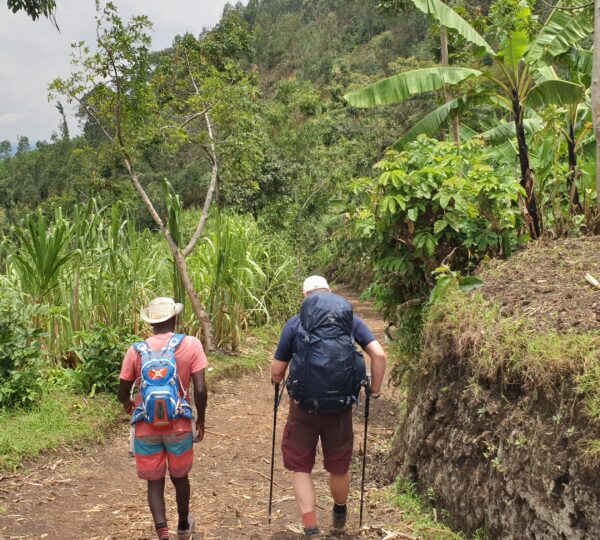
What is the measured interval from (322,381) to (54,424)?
11.2 ft

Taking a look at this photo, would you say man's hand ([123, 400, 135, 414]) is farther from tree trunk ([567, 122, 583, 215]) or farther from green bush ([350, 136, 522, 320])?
tree trunk ([567, 122, 583, 215])

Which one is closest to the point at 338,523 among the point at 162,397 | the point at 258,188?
the point at 162,397

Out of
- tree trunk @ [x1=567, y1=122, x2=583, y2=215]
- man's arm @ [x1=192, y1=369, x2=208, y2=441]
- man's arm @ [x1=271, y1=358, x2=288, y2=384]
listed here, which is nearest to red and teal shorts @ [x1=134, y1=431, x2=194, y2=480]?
man's arm @ [x1=192, y1=369, x2=208, y2=441]

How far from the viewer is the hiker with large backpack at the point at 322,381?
12.4 ft

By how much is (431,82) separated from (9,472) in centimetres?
729

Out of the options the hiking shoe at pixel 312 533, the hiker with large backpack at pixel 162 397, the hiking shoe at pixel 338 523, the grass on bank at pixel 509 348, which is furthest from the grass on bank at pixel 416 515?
the hiker with large backpack at pixel 162 397

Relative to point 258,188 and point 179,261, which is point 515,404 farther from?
point 258,188

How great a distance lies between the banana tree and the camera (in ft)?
23.1

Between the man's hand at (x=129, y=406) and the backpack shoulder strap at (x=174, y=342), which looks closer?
the backpack shoulder strap at (x=174, y=342)

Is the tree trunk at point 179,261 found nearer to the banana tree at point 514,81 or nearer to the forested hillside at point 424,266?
the forested hillside at point 424,266

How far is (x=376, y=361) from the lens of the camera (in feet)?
13.2

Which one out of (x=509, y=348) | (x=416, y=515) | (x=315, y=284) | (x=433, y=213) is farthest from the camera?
(x=433, y=213)

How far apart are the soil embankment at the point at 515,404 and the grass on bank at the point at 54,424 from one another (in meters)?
2.90

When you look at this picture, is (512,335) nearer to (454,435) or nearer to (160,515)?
(454,435)
